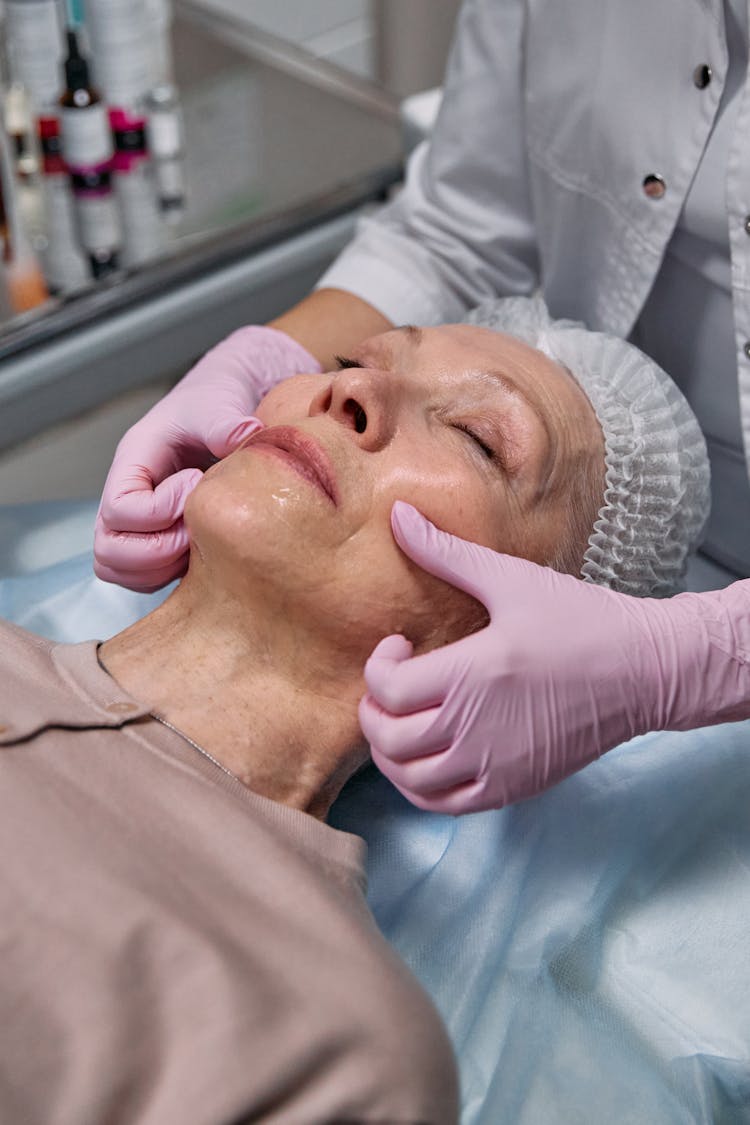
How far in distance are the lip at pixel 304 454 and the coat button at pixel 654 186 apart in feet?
1.86

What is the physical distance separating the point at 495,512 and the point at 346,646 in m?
0.21

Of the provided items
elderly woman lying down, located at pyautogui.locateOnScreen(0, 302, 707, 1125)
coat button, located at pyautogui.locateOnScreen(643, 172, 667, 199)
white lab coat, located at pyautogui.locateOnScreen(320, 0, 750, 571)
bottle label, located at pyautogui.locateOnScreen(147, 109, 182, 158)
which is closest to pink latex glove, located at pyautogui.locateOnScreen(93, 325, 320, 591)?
elderly woman lying down, located at pyautogui.locateOnScreen(0, 302, 707, 1125)

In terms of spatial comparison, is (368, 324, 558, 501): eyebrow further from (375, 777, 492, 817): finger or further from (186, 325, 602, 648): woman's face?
(375, 777, 492, 817): finger

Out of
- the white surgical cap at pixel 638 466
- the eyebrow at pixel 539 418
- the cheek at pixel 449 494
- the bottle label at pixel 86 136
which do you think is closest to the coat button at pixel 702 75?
the white surgical cap at pixel 638 466

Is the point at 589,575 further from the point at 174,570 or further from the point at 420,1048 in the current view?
the point at 420,1048

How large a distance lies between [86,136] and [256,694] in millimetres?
1271

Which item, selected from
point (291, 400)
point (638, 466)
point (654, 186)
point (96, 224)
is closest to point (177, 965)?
point (291, 400)

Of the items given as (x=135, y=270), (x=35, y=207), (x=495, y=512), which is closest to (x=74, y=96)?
(x=35, y=207)

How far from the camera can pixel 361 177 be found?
214 centimetres

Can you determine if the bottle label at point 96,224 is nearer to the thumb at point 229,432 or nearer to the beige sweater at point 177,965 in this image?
the thumb at point 229,432

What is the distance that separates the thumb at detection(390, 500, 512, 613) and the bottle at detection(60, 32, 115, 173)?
1218 mm

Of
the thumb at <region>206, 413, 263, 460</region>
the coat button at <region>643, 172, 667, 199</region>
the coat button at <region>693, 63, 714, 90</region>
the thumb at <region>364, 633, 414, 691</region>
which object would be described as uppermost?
the coat button at <region>693, 63, 714, 90</region>

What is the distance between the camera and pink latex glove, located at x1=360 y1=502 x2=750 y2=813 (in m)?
1.13

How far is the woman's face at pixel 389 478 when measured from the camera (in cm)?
116
